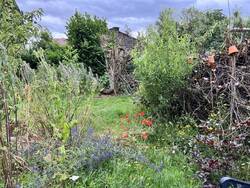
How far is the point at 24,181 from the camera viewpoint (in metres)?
3.74

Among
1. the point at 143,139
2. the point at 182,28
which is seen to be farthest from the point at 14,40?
the point at 182,28

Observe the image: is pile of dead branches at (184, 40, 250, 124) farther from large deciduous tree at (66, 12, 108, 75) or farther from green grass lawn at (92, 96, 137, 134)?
large deciduous tree at (66, 12, 108, 75)

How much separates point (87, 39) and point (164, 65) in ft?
27.5

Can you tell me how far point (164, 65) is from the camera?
20.8 ft

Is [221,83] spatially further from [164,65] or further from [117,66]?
[117,66]

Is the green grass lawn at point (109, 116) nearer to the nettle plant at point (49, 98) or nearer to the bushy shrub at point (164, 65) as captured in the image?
the bushy shrub at point (164, 65)

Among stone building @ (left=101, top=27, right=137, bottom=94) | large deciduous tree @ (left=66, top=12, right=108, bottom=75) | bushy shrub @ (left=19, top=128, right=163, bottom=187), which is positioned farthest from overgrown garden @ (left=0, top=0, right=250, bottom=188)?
large deciduous tree @ (left=66, top=12, right=108, bottom=75)

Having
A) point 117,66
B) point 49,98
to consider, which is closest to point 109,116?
point 49,98

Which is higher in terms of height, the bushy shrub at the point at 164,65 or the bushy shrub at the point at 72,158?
the bushy shrub at the point at 164,65

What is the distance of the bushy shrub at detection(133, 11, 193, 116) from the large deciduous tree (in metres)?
7.04


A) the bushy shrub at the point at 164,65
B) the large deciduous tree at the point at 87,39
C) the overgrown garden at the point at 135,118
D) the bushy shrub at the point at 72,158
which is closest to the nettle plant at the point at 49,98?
the overgrown garden at the point at 135,118

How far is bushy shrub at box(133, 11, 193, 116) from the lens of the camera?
20.9 ft

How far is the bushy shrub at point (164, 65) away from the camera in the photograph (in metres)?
6.38

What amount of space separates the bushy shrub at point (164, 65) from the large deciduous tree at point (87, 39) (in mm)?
7045
